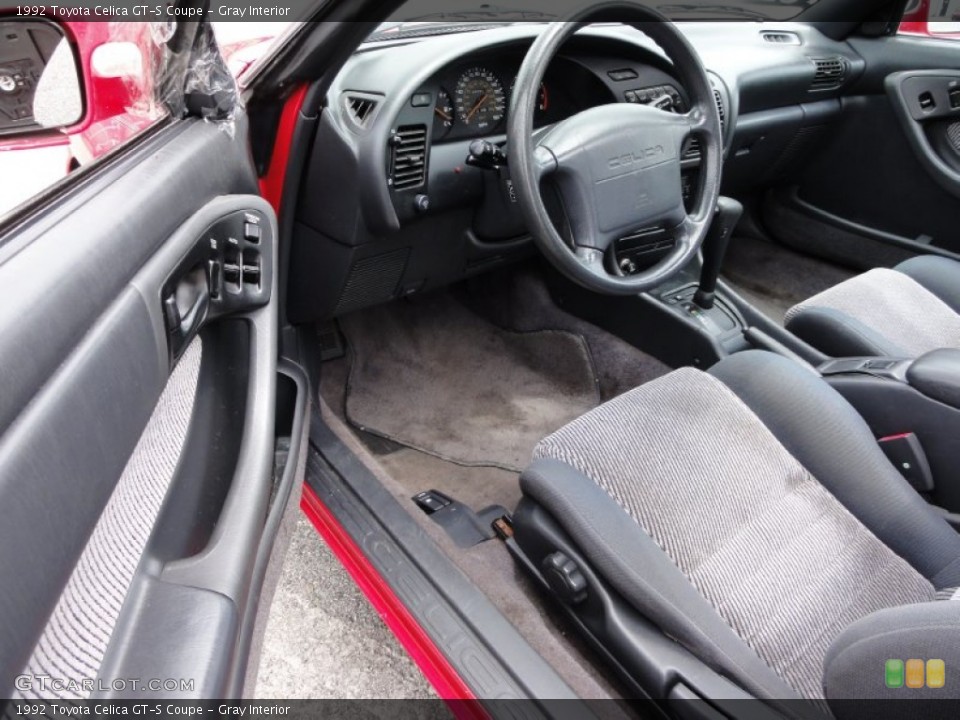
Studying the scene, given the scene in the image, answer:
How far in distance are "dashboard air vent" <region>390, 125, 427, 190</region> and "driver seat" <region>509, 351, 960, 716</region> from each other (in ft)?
2.18

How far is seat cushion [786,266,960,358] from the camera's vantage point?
1.66 m

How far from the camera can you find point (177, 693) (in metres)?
0.66

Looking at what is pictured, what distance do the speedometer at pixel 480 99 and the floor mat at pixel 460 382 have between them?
28.2 inches

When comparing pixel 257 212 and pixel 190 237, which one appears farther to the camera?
pixel 257 212

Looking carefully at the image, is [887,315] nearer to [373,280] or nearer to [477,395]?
[477,395]

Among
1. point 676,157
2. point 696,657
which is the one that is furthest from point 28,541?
point 676,157

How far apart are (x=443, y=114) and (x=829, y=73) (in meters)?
1.67

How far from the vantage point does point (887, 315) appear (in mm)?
1718

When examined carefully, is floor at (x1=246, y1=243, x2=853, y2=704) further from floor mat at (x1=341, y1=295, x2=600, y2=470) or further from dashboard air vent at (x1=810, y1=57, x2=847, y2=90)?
dashboard air vent at (x1=810, y1=57, x2=847, y2=90)

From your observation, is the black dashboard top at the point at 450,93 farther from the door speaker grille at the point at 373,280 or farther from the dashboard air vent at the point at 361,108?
the door speaker grille at the point at 373,280

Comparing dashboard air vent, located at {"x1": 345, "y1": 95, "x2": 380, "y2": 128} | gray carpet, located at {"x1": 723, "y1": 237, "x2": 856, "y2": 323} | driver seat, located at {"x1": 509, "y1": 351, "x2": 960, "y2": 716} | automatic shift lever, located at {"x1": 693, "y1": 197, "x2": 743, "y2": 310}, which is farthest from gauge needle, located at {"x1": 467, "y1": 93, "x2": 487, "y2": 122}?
gray carpet, located at {"x1": 723, "y1": 237, "x2": 856, "y2": 323}

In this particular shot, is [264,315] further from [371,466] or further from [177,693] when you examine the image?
[177,693]

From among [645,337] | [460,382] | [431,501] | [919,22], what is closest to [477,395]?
[460,382]

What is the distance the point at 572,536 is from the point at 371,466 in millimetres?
604
